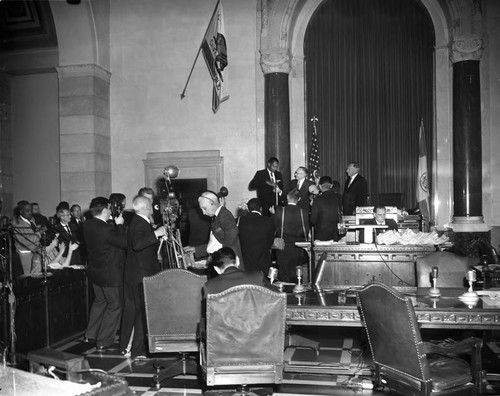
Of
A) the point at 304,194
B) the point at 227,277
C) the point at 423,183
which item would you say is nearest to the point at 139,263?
the point at 227,277

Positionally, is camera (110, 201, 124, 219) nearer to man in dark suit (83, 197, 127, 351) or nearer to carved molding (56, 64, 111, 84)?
man in dark suit (83, 197, 127, 351)

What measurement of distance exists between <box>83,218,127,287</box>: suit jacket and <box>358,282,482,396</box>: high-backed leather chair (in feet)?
11.4

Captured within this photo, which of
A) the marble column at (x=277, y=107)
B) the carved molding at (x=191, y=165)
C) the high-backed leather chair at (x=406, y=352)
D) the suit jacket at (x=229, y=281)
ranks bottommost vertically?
the high-backed leather chair at (x=406, y=352)

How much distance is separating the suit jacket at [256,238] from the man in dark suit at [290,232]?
0.98 metres

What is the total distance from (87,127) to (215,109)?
3.08m

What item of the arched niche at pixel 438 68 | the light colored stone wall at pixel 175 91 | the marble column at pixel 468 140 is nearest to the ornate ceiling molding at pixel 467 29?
the marble column at pixel 468 140

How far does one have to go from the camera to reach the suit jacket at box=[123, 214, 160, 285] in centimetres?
602

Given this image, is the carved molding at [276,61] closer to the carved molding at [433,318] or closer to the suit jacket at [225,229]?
the suit jacket at [225,229]

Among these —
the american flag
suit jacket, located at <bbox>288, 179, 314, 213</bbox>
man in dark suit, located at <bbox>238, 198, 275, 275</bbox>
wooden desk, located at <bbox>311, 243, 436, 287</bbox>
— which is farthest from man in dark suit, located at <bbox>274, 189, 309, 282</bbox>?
the american flag

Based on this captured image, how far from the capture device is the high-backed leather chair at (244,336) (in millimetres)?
3984

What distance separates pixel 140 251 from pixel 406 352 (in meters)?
3.37

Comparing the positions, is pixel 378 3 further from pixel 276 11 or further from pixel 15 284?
pixel 15 284

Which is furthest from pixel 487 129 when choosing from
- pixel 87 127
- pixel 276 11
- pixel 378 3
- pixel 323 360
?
pixel 87 127

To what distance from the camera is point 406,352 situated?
3756 millimetres
